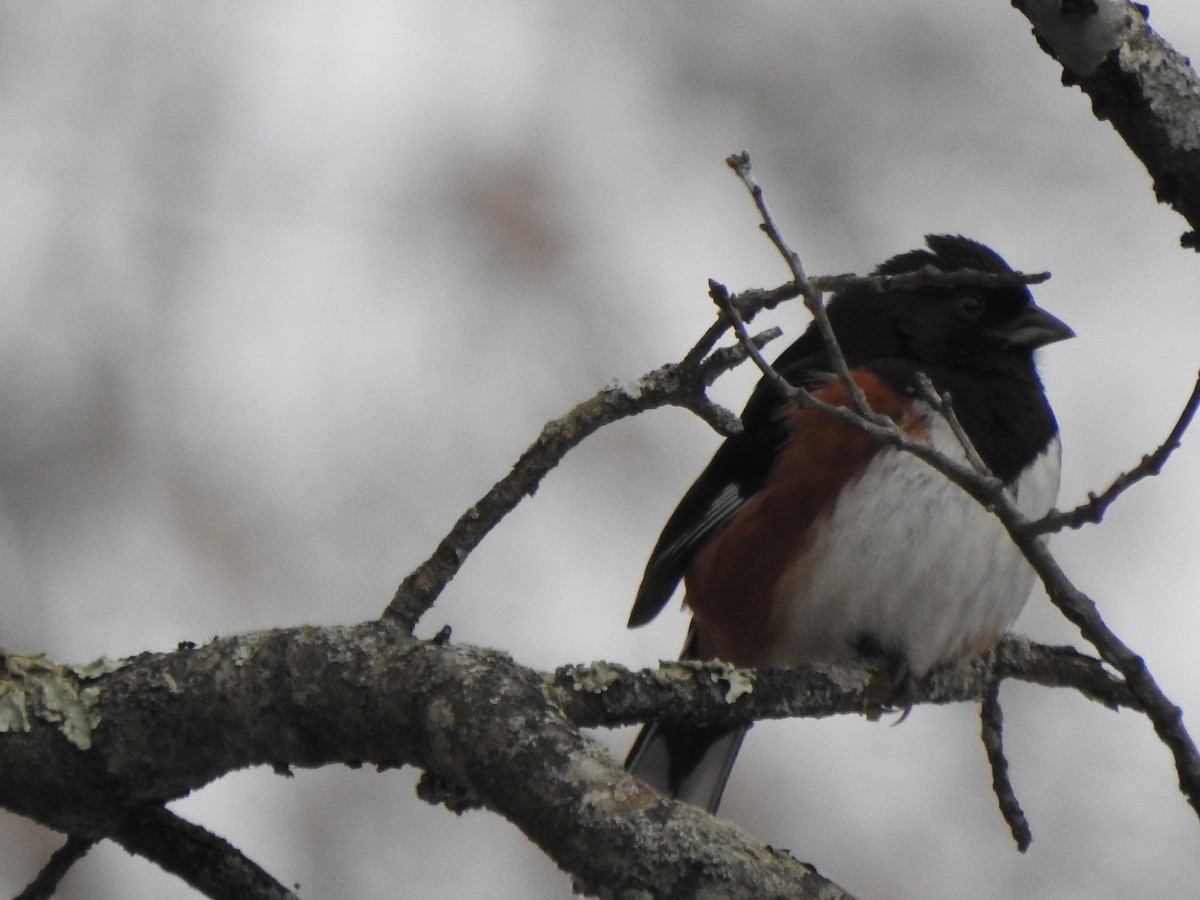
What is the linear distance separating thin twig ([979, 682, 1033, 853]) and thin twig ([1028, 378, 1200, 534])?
Result: 0.76 metres

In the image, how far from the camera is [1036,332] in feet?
11.8

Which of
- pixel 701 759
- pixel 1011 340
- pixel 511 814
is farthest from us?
pixel 1011 340

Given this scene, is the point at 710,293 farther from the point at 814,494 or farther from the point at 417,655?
the point at 814,494

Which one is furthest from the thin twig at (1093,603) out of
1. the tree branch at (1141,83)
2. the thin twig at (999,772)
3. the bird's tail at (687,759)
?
the bird's tail at (687,759)

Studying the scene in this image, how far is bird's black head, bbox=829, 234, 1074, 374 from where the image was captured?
11.7ft

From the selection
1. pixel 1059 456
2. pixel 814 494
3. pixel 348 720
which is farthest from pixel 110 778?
pixel 1059 456

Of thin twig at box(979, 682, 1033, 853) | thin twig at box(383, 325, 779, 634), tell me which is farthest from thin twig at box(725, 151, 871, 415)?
thin twig at box(979, 682, 1033, 853)

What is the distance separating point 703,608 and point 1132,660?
189cm

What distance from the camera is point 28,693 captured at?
174 cm

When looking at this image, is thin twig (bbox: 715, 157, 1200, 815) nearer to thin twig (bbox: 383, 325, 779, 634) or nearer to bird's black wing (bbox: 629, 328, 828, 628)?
thin twig (bbox: 383, 325, 779, 634)

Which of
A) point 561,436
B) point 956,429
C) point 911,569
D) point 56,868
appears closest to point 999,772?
point 911,569

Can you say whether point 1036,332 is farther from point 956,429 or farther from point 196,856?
point 196,856

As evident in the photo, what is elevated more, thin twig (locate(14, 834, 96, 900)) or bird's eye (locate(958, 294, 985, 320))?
bird's eye (locate(958, 294, 985, 320))

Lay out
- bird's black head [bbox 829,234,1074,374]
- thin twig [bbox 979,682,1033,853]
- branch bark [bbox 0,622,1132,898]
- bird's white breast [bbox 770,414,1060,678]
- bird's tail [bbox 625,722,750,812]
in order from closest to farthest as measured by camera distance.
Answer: branch bark [bbox 0,622,1132,898], thin twig [bbox 979,682,1033,853], bird's white breast [bbox 770,414,1060,678], bird's tail [bbox 625,722,750,812], bird's black head [bbox 829,234,1074,374]
